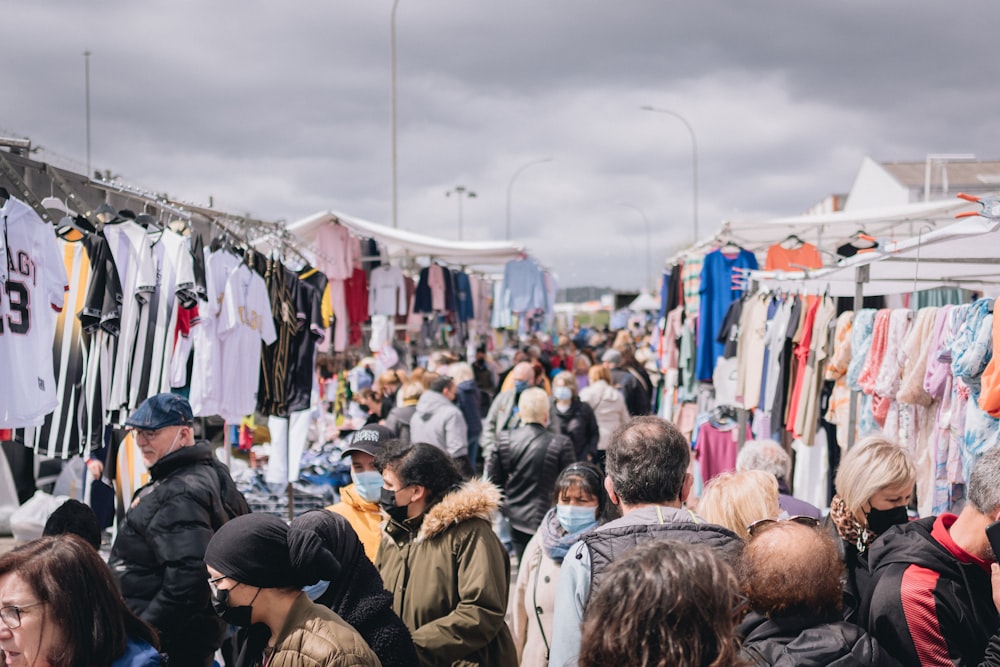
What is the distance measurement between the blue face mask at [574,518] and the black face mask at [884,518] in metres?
1.24

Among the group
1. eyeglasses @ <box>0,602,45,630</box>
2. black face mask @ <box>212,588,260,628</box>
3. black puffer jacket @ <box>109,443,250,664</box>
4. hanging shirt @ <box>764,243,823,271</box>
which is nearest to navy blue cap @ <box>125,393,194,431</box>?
black puffer jacket @ <box>109,443,250,664</box>

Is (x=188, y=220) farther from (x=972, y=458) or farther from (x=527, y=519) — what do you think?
(x=972, y=458)

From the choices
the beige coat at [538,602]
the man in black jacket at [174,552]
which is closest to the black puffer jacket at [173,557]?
the man in black jacket at [174,552]

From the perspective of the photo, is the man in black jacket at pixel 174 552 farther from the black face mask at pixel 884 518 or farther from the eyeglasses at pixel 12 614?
the black face mask at pixel 884 518

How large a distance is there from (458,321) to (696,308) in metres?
5.27

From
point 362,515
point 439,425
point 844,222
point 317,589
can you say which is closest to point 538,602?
point 362,515

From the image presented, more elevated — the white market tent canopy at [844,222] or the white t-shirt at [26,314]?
the white market tent canopy at [844,222]

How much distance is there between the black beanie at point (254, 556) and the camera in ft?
7.84

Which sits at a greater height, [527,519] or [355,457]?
[355,457]

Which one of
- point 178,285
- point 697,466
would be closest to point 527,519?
point 697,466

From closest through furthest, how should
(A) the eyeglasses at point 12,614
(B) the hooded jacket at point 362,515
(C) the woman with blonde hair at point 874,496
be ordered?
(A) the eyeglasses at point 12,614 < (C) the woman with blonde hair at point 874,496 < (B) the hooded jacket at point 362,515

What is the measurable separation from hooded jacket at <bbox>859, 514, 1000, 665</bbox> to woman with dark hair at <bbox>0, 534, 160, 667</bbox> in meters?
2.23

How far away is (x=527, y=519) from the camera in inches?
248

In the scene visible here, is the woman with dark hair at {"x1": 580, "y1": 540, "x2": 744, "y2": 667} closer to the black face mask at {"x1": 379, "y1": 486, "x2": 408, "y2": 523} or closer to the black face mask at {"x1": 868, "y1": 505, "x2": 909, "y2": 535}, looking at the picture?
the black face mask at {"x1": 868, "y1": 505, "x2": 909, "y2": 535}
